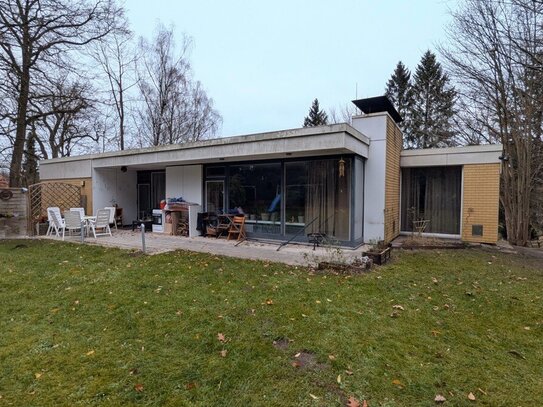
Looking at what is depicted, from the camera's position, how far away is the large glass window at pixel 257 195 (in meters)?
9.42

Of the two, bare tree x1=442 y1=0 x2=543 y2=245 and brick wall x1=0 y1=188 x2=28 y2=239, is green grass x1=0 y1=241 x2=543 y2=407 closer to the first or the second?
brick wall x1=0 y1=188 x2=28 y2=239

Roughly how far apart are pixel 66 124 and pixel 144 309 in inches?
805

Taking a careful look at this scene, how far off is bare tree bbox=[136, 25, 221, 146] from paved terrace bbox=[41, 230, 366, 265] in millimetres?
13155

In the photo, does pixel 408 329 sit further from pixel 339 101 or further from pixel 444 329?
pixel 339 101

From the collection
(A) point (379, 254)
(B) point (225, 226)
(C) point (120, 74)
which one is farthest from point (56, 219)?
(C) point (120, 74)

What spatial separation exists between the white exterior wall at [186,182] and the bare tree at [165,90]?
11.3 meters

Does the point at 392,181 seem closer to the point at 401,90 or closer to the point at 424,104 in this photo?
the point at 424,104

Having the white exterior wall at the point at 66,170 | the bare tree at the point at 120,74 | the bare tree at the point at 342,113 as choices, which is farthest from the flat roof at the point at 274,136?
the bare tree at the point at 342,113

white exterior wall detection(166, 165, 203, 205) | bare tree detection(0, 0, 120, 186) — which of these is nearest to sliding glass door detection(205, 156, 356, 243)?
white exterior wall detection(166, 165, 203, 205)

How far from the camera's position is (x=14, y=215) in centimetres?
1053

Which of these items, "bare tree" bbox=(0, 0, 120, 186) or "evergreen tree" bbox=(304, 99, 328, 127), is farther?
"evergreen tree" bbox=(304, 99, 328, 127)

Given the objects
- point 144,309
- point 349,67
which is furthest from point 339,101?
point 144,309

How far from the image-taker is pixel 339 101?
26953 millimetres

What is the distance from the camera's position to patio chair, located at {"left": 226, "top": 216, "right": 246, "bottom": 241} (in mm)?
9500
